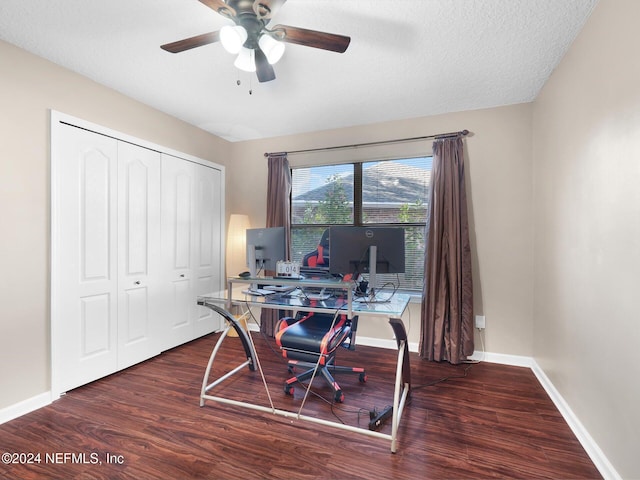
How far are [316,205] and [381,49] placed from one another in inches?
79.7

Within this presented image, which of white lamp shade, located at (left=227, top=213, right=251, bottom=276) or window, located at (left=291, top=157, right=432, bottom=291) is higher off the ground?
window, located at (left=291, top=157, right=432, bottom=291)

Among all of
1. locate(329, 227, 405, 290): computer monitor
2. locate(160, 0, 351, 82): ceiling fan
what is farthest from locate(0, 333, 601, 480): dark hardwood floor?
locate(160, 0, 351, 82): ceiling fan

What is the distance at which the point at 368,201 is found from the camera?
3.72 m

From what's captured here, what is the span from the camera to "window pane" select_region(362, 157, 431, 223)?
3506 millimetres

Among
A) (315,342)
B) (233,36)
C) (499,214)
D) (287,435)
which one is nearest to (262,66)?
(233,36)

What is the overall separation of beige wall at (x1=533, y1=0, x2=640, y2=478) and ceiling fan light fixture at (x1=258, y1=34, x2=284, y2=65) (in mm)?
1741

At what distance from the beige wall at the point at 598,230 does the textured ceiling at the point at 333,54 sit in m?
0.36

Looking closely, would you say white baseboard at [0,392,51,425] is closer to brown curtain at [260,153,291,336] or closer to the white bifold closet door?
the white bifold closet door

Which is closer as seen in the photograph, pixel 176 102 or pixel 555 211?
pixel 555 211

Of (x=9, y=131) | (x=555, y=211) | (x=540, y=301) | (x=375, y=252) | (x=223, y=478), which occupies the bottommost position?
(x=223, y=478)

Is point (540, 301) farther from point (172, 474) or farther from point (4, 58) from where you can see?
point (4, 58)

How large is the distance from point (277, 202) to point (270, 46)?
2.22 m

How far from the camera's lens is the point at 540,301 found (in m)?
2.81

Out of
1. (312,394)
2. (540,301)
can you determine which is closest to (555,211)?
(540,301)
